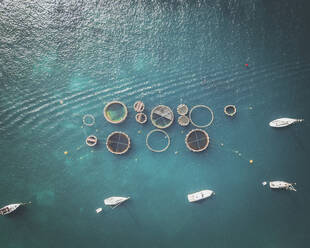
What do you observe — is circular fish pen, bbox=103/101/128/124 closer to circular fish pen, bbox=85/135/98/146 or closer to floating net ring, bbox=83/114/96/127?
floating net ring, bbox=83/114/96/127

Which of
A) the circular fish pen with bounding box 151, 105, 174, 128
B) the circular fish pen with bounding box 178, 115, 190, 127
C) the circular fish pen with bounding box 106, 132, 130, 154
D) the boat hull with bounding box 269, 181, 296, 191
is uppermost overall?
the circular fish pen with bounding box 151, 105, 174, 128

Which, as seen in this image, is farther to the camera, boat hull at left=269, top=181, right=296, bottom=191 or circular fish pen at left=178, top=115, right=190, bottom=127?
circular fish pen at left=178, top=115, right=190, bottom=127

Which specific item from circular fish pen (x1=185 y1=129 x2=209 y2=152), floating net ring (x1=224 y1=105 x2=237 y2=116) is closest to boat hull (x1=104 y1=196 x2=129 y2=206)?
circular fish pen (x1=185 y1=129 x2=209 y2=152)

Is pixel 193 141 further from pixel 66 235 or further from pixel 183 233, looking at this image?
pixel 66 235

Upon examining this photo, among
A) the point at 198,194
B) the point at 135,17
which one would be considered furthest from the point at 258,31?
the point at 198,194

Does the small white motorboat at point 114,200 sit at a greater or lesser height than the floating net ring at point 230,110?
lesser

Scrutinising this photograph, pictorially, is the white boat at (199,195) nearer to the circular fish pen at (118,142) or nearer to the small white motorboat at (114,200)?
the small white motorboat at (114,200)

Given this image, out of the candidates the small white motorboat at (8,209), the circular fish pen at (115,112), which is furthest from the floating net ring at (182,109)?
the small white motorboat at (8,209)

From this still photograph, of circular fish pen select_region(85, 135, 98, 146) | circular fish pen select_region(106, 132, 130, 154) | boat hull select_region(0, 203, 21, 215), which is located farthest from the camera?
circular fish pen select_region(85, 135, 98, 146)
